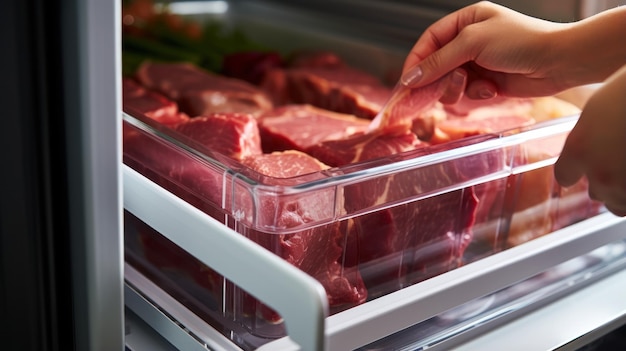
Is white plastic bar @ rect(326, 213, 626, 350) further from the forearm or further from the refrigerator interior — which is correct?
the forearm

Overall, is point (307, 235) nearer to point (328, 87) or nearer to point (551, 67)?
point (551, 67)

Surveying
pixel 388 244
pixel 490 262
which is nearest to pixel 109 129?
pixel 388 244

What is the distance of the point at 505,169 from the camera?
851mm

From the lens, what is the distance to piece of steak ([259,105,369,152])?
0.96m

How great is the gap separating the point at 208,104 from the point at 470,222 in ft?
1.76

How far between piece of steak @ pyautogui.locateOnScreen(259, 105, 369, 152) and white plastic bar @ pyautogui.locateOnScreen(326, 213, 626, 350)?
0.83 ft

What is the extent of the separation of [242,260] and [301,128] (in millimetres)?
431

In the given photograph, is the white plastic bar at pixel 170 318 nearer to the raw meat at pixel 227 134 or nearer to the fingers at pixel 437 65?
the raw meat at pixel 227 134

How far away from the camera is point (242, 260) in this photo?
1.95 feet

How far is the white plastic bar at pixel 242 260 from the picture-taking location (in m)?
0.54

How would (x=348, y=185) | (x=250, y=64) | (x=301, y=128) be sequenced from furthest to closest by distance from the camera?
(x=250, y=64)
(x=301, y=128)
(x=348, y=185)

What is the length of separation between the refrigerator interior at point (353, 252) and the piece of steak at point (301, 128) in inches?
7.6

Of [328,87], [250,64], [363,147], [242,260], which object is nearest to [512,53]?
[363,147]

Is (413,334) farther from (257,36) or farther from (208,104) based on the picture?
(257,36)
